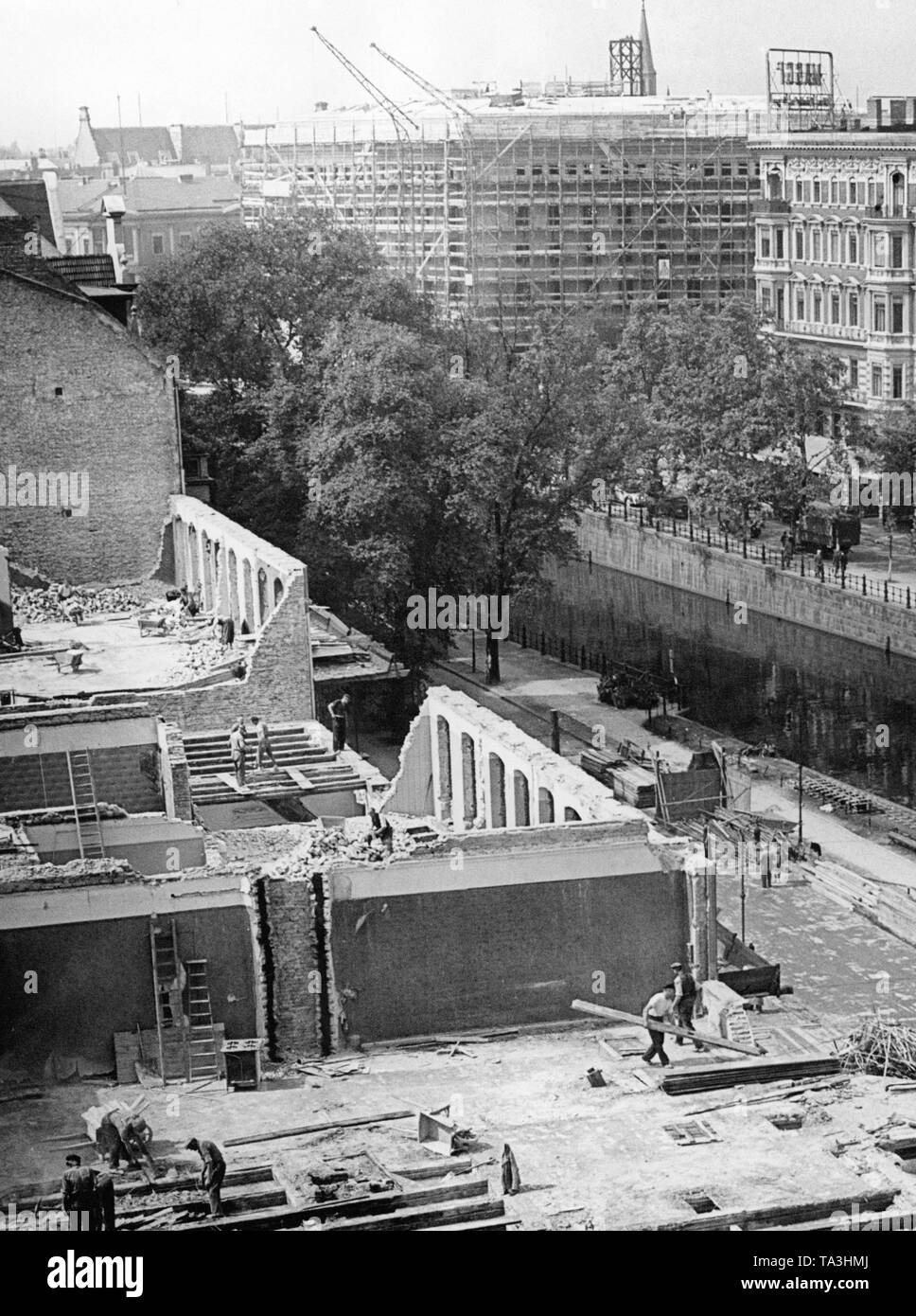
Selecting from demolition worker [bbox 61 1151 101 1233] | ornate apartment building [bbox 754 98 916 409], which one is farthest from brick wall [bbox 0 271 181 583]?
demolition worker [bbox 61 1151 101 1233]

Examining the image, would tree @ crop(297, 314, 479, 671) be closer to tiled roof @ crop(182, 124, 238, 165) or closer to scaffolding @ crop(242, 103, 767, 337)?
scaffolding @ crop(242, 103, 767, 337)

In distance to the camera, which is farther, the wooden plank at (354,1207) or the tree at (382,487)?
the tree at (382,487)

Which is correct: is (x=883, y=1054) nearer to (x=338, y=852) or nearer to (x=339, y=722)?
(x=338, y=852)

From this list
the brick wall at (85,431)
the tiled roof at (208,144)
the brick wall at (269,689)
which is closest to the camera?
the brick wall at (269,689)

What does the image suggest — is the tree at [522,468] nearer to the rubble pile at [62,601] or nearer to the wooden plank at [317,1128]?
the rubble pile at [62,601]

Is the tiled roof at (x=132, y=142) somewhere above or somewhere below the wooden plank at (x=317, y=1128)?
above

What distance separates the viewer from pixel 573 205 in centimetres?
Answer: 8331

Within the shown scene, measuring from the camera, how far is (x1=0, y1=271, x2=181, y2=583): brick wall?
46281 millimetres

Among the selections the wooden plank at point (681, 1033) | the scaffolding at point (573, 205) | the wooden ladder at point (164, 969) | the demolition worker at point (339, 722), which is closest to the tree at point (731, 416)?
the scaffolding at point (573, 205)

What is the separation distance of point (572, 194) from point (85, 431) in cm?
3954

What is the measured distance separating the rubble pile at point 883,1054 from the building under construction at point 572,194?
5694 centimetres

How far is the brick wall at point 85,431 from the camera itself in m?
46.3
